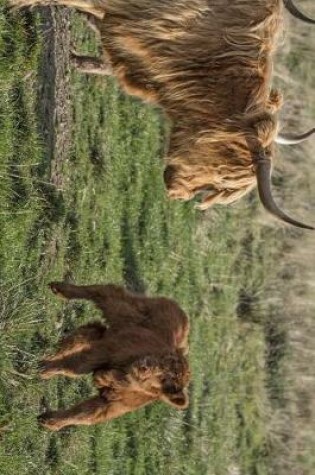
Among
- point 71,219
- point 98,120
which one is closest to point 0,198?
point 71,219

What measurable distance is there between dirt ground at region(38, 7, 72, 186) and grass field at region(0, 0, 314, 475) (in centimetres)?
9

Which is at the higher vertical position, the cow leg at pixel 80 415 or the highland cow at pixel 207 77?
the highland cow at pixel 207 77

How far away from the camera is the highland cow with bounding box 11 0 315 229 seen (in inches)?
248

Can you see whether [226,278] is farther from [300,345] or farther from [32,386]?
[32,386]

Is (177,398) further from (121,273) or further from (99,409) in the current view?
(121,273)

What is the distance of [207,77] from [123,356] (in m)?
1.98

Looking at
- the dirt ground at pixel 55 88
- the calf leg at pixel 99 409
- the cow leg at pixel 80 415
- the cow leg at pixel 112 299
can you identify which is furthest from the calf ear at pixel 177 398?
the dirt ground at pixel 55 88

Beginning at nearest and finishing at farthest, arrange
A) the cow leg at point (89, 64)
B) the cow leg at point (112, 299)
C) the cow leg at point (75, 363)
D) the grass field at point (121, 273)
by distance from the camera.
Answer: the cow leg at point (75, 363), the cow leg at point (112, 299), the grass field at point (121, 273), the cow leg at point (89, 64)

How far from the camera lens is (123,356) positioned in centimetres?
685

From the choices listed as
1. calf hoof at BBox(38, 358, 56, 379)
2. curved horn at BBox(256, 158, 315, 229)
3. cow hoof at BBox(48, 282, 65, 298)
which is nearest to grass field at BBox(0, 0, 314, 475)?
calf hoof at BBox(38, 358, 56, 379)

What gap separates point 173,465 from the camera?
972 cm

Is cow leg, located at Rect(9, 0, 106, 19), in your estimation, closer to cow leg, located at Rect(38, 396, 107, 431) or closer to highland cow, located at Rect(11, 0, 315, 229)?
highland cow, located at Rect(11, 0, 315, 229)

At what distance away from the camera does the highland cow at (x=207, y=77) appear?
6301 mm

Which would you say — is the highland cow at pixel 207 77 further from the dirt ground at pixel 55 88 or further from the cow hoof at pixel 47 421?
the cow hoof at pixel 47 421
